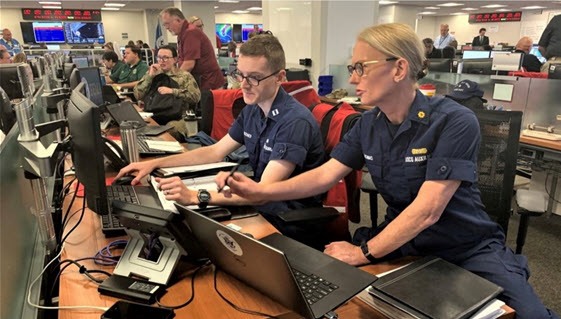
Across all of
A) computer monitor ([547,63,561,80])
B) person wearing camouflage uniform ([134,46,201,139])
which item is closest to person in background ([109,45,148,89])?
person wearing camouflage uniform ([134,46,201,139])

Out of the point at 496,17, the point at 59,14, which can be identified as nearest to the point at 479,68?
the point at 496,17

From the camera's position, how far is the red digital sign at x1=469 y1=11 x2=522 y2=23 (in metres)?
15.9

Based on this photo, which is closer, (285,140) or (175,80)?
(285,140)

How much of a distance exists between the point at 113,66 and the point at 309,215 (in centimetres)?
620

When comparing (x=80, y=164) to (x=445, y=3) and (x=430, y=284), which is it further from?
(x=445, y=3)

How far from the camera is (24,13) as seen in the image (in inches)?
579

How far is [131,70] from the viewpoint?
19.5 ft

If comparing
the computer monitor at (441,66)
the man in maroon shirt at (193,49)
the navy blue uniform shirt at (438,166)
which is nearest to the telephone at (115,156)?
the navy blue uniform shirt at (438,166)

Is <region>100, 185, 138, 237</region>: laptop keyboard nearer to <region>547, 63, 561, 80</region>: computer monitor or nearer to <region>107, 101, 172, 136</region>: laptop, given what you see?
<region>107, 101, 172, 136</region>: laptop

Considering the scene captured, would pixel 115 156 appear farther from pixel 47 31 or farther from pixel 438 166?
pixel 47 31

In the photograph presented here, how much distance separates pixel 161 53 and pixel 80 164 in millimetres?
2964

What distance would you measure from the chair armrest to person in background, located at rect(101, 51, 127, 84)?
5.43 meters

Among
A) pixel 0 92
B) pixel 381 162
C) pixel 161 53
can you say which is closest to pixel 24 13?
pixel 161 53

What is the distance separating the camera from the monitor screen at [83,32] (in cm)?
1525
